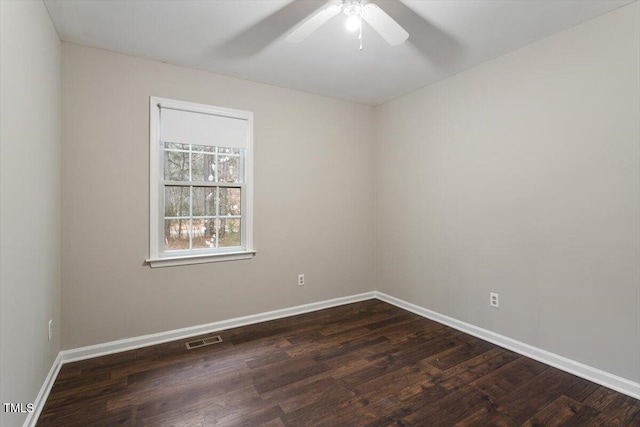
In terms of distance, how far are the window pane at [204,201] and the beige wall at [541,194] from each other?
2252mm

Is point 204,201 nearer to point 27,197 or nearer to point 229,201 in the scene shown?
point 229,201

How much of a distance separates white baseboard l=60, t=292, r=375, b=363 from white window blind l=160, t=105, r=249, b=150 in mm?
1803

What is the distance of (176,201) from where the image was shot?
9.86 ft

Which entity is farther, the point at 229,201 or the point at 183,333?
the point at 229,201

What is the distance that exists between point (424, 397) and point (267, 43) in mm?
2894

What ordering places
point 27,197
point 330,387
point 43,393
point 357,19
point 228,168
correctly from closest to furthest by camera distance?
point 27,197
point 357,19
point 43,393
point 330,387
point 228,168

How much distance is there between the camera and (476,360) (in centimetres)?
253

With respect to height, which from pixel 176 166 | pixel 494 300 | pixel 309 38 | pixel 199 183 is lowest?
pixel 494 300

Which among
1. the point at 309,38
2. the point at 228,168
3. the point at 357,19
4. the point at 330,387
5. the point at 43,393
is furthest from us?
the point at 228,168

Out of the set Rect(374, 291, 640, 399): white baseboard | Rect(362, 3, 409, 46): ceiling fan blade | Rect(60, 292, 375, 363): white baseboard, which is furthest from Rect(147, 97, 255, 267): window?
Rect(374, 291, 640, 399): white baseboard

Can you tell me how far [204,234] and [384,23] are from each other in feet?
8.06

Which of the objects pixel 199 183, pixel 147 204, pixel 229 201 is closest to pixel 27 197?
pixel 147 204

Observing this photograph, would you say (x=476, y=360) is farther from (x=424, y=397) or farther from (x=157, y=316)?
(x=157, y=316)

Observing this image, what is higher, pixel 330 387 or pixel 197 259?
pixel 197 259
